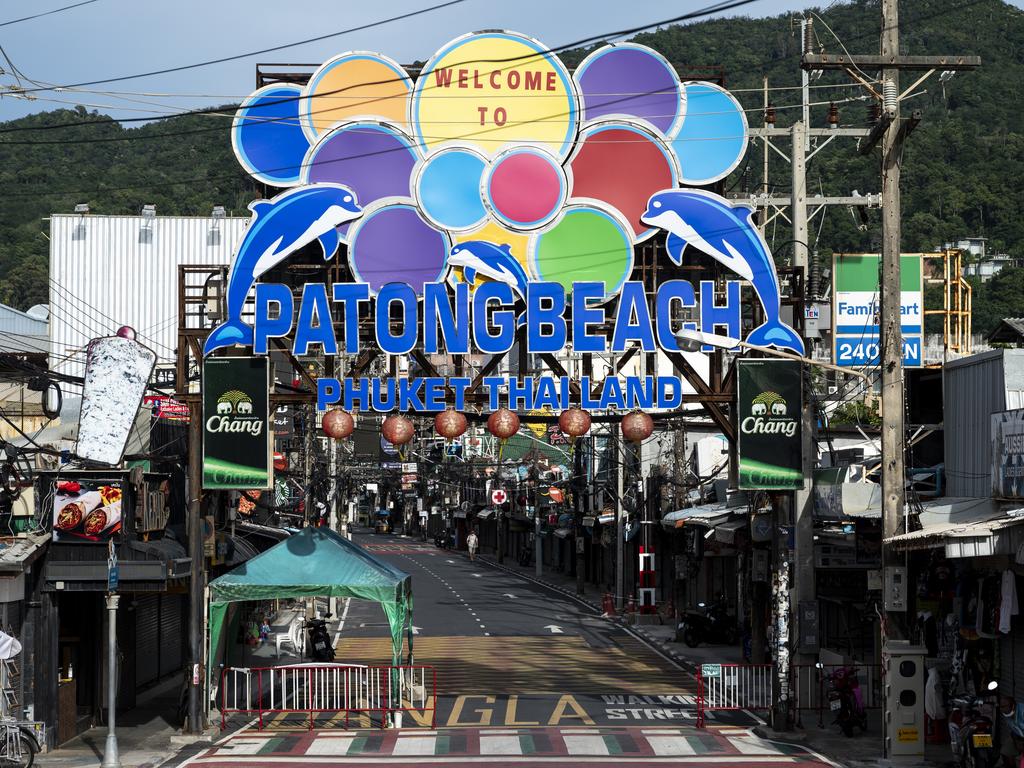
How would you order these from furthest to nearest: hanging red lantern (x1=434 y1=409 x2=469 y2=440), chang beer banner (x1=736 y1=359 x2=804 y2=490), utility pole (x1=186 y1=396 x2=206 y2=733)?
chang beer banner (x1=736 y1=359 x2=804 y2=490), hanging red lantern (x1=434 y1=409 x2=469 y2=440), utility pole (x1=186 y1=396 x2=206 y2=733)

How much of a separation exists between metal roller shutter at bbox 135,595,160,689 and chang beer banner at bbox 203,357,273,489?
6.40 m

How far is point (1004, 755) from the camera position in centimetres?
2186

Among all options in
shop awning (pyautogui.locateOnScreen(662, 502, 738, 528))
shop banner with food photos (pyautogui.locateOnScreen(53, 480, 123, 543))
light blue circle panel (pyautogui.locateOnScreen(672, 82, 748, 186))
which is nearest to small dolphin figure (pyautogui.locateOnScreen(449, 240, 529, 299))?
light blue circle panel (pyautogui.locateOnScreen(672, 82, 748, 186))

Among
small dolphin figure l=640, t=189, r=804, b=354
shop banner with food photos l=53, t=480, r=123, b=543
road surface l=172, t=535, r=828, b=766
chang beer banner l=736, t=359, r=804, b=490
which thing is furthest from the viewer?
small dolphin figure l=640, t=189, r=804, b=354

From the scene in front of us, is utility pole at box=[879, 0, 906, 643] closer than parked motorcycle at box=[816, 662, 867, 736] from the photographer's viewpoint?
Yes

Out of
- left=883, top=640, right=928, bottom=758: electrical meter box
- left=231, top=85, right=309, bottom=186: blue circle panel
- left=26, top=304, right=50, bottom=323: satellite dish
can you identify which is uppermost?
left=231, top=85, right=309, bottom=186: blue circle panel

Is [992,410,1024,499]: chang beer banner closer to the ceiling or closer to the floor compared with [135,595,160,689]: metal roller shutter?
closer to the ceiling

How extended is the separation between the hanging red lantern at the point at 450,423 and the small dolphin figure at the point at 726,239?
6.05m

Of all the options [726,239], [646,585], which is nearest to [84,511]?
[726,239]

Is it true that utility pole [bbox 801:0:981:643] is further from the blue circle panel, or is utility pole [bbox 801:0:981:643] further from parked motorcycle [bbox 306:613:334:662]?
parked motorcycle [bbox 306:613:334:662]

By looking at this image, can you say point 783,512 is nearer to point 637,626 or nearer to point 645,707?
point 645,707

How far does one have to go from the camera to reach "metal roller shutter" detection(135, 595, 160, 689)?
3378 centimetres

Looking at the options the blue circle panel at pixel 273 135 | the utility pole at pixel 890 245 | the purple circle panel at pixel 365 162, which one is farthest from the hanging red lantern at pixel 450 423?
the utility pole at pixel 890 245

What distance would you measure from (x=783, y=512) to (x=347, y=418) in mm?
10063
